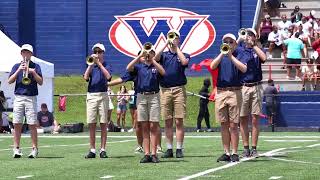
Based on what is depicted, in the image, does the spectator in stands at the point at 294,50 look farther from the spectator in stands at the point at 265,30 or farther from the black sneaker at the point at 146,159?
the black sneaker at the point at 146,159

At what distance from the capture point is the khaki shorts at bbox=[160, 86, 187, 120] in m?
18.2

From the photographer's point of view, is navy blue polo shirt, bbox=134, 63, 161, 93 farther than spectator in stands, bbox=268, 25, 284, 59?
No

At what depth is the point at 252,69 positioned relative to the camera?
18.0 metres

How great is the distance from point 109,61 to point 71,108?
5.06 meters

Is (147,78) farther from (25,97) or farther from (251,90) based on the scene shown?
(25,97)

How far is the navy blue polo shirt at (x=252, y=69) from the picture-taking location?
17922 mm

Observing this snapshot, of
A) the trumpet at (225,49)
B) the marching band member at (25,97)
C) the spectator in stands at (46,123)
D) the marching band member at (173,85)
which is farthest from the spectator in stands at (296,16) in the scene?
the trumpet at (225,49)

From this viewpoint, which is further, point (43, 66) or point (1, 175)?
point (43, 66)

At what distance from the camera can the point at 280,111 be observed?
115ft

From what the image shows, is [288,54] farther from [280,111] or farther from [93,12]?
[93,12]

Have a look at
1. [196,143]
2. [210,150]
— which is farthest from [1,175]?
[196,143]

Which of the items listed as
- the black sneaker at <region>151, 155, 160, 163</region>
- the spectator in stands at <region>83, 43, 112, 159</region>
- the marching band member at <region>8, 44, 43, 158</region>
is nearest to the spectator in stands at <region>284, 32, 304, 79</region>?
the spectator in stands at <region>83, 43, 112, 159</region>

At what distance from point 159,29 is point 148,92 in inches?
1029

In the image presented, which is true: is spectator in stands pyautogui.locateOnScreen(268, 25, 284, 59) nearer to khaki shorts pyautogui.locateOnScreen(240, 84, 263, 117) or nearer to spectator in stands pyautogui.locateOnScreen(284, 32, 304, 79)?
spectator in stands pyautogui.locateOnScreen(284, 32, 304, 79)
